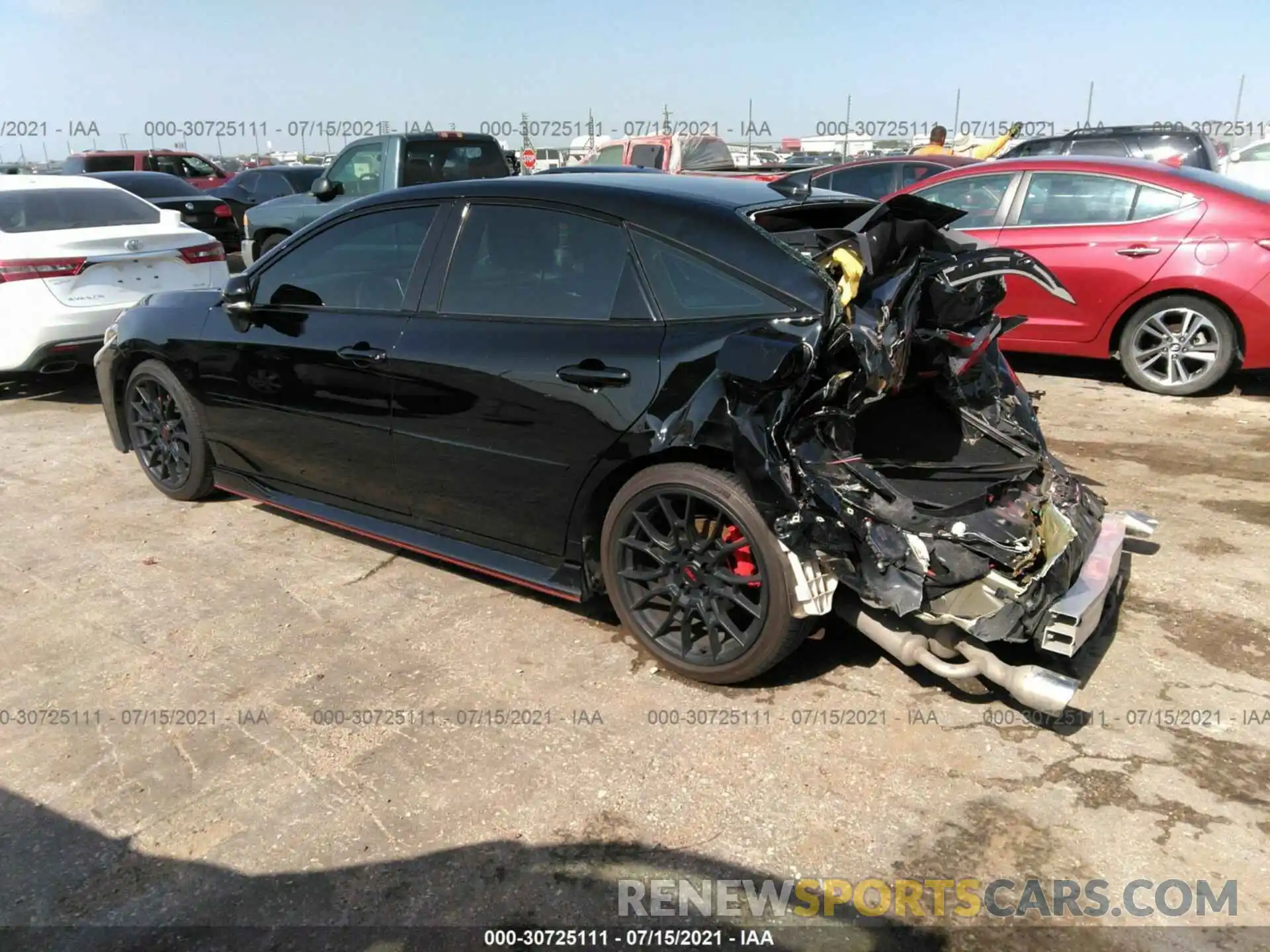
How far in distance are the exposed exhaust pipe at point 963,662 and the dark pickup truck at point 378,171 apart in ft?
28.5

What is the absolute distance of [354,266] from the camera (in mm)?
4141

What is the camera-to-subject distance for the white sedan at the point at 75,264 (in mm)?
6734

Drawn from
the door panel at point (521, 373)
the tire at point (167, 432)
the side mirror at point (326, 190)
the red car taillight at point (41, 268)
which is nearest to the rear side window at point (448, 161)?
the side mirror at point (326, 190)

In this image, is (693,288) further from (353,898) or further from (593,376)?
(353,898)

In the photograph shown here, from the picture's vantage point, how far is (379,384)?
3.86 meters

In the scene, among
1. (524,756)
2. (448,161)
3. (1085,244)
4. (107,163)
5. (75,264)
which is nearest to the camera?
(524,756)

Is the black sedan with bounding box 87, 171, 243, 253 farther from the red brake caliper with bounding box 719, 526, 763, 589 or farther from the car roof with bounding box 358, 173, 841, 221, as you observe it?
the red brake caliper with bounding box 719, 526, 763, 589

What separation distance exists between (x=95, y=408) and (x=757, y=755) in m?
6.50

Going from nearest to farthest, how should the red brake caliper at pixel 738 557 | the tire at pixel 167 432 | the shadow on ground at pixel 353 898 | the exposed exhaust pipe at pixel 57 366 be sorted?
1. the shadow on ground at pixel 353 898
2. the red brake caliper at pixel 738 557
3. the tire at pixel 167 432
4. the exposed exhaust pipe at pixel 57 366

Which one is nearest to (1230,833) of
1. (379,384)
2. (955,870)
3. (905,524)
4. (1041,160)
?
(955,870)

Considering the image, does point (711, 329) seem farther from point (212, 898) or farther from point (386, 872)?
point (212, 898)

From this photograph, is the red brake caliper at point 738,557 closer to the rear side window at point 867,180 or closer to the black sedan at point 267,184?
the rear side window at point 867,180

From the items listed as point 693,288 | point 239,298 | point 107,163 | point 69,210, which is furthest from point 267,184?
point 693,288

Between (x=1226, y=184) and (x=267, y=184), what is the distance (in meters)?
14.3
